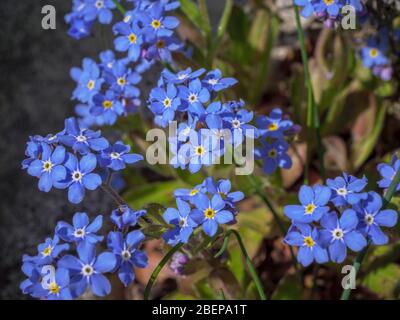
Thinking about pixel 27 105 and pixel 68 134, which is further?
pixel 27 105

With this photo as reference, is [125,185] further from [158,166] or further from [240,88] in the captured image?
[240,88]

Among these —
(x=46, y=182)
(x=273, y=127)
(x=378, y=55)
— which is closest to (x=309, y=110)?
(x=273, y=127)

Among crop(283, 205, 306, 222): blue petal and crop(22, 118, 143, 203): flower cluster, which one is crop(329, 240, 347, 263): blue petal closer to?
crop(283, 205, 306, 222): blue petal

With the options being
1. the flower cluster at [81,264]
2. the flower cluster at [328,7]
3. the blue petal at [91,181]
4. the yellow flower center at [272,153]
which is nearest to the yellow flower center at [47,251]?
the flower cluster at [81,264]

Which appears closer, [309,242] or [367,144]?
[309,242]

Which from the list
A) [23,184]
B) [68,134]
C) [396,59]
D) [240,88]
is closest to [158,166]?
[240,88]

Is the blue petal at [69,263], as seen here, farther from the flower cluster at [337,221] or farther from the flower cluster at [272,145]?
the flower cluster at [272,145]

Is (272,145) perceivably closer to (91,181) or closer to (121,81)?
(121,81)
